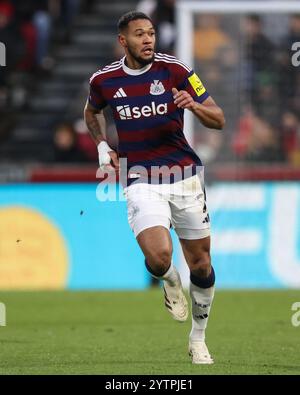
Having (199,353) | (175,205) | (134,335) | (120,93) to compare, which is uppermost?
(120,93)

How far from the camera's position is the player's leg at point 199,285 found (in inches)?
364

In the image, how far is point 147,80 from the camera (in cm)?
928

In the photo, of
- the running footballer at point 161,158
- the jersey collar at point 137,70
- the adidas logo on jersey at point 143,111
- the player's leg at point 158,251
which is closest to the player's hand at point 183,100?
the running footballer at point 161,158

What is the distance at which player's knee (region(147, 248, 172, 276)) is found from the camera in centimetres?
891

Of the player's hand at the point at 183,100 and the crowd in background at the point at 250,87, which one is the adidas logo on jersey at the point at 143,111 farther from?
the crowd in background at the point at 250,87

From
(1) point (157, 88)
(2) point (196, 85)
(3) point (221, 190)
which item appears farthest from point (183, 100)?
(3) point (221, 190)

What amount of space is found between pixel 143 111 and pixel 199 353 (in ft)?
6.42

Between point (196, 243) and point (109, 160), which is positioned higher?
point (109, 160)

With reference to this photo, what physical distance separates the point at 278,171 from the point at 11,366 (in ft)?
27.5

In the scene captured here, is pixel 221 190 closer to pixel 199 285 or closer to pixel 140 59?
pixel 199 285

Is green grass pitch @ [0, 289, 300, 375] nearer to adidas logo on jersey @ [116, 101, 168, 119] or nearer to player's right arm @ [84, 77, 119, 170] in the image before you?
player's right arm @ [84, 77, 119, 170]

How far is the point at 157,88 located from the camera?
924 centimetres

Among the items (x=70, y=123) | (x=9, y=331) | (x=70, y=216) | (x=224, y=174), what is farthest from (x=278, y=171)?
(x=9, y=331)

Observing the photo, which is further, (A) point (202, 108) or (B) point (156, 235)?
(B) point (156, 235)
